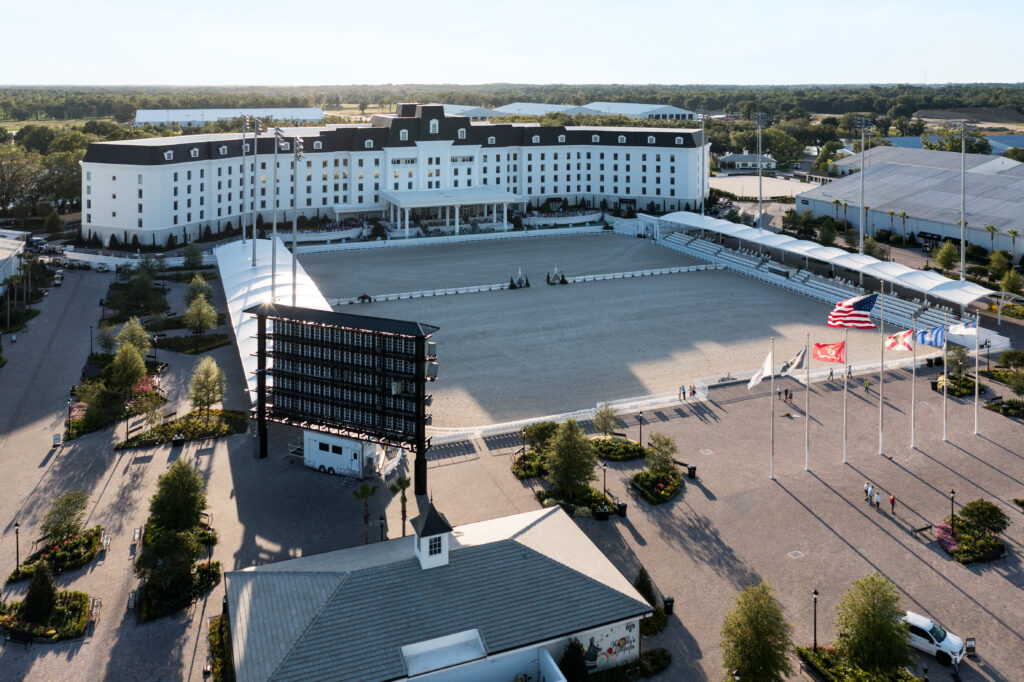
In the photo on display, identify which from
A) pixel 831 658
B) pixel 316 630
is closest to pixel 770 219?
pixel 831 658

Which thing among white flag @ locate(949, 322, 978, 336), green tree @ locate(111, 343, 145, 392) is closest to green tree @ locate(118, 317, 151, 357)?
green tree @ locate(111, 343, 145, 392)

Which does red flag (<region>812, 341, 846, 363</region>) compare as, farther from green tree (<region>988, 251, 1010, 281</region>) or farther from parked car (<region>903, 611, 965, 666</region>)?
green tree (<region>988, 251, 1010, 281</region>)

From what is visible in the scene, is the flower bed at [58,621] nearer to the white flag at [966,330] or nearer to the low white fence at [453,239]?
the white flag at [966,330]

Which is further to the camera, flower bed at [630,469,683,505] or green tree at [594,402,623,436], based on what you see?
green tree at [594,402,623,436]

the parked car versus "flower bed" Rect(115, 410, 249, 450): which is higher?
"flower bed" Rect(115, 410, 249, 450)

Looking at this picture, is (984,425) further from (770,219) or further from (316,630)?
(770,219)

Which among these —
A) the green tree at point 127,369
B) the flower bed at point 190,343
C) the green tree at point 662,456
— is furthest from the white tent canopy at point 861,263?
the green tree at point 127,369
